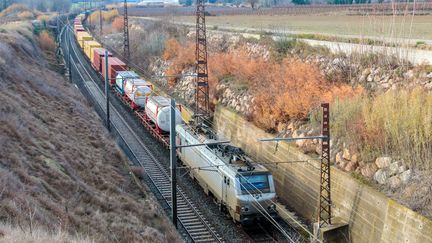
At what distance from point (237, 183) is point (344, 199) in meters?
4.59

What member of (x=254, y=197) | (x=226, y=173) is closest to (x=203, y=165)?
(x=226, y=173)

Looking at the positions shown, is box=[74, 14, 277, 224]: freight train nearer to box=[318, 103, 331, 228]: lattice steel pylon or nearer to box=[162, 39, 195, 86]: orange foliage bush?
box=[318, 103, 331, 228]: lattice steel pylon

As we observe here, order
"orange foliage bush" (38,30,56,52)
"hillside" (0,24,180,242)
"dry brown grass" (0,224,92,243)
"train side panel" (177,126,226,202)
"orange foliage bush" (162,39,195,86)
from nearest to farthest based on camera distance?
"dry brown grass" (0,224,92,243) → "hillside" (0,24,180,242) → "train side panel" (177,126,226,202) → "orange foliage bush" (162,39,195,86) → "orange foliage bush" (38,30,56,52)

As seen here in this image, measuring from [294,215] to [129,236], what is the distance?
986cm

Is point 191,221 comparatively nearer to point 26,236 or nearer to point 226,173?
point 226,173

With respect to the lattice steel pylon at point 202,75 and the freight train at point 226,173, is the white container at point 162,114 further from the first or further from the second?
the lattice steel pylon at point 202,75

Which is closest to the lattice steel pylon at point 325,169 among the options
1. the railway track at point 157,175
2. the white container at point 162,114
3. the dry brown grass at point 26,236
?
the railway track at point 157,175

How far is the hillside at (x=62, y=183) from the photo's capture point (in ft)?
40.1

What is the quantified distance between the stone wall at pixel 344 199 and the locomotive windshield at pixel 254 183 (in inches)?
62.5

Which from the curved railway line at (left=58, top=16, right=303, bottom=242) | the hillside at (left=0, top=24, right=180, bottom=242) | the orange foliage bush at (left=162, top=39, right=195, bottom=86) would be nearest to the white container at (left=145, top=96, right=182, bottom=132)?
the curved railway line at (left=58, top=16, right=303, bottom=242)

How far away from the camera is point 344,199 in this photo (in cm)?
1920

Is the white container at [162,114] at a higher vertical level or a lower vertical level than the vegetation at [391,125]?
lower

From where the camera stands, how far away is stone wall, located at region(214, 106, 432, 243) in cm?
1577

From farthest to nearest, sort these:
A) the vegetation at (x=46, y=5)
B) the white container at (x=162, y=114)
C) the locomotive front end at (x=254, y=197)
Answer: the vegetation at (x=46, y=5) < the white container at (x=162, y=114) < the locomotive front end at (x=254, y=197)
